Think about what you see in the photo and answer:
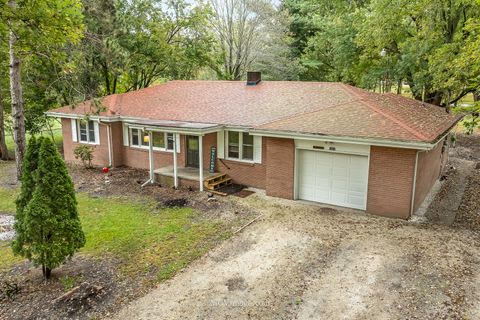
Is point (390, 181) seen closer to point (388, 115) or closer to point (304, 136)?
point (388, 115)

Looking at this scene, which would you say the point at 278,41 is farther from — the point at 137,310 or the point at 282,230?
the point at 137,310

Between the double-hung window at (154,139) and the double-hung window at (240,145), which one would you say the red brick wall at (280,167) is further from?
the double-hung window at (154,139)

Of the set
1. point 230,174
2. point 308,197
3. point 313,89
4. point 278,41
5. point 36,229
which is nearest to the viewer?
point 36,229

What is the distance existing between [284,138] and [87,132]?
12056 mm

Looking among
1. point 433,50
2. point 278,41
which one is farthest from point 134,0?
point 433,50

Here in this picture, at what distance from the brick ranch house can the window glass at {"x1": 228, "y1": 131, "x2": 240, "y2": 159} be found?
44 mm

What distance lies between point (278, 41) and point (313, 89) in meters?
14.7

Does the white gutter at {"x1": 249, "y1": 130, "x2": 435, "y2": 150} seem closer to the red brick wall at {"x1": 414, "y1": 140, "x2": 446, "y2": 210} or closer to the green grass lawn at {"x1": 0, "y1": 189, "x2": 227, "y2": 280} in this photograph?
the red brick wall at {"x1": 414, "y1": 140, "x2": 446, "y2": 210}

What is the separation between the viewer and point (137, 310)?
23.1 ft

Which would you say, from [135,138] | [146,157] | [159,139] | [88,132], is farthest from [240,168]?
[88,132]

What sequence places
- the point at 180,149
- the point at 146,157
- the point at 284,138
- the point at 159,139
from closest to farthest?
the point at 284,138
the point at 180,149
the point at 159,139
the point at 146,157

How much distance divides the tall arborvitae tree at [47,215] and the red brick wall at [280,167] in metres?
7.72

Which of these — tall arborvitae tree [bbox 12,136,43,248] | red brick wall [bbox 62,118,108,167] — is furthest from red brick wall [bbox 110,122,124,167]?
tall arborvitae tree [bbox 12,136,43,248]

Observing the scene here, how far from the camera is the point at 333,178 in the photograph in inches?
510
